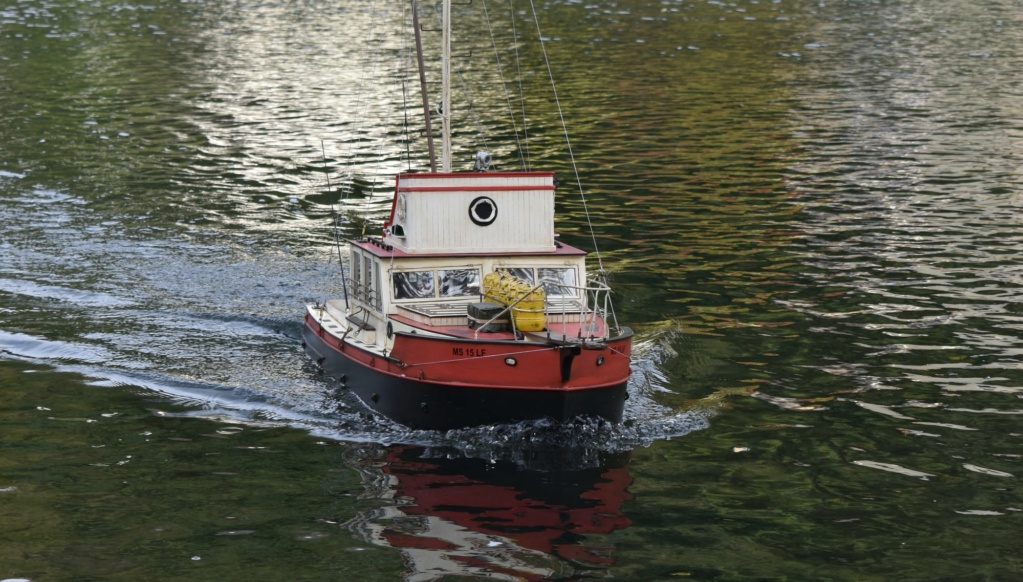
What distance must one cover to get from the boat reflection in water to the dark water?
6 centimetres

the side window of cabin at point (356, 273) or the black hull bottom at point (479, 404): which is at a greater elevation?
the side window of cabin at point (356, 273)

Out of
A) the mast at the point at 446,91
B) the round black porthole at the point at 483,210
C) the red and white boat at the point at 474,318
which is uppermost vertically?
the mast at the point at 446,91

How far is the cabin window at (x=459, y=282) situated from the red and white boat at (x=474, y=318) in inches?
0.7

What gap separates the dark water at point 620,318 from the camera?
59.0 feet

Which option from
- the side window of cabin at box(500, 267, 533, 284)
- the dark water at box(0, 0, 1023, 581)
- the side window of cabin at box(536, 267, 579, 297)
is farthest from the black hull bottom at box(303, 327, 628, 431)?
the side window of cabin at box(500, 267, 533, 284)

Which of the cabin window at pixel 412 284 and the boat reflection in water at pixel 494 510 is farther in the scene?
the cabin window at pixel 412 284

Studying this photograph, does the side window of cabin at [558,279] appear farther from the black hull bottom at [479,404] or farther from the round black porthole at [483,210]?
the black hull bottom at [479,404]

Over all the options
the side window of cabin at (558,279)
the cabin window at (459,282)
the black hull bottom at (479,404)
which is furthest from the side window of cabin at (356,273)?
the side window of cabin at (558,279)

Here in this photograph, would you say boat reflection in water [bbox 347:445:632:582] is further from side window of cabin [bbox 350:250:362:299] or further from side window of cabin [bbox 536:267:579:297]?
side window of cabin [bbox 350:250:362:299]

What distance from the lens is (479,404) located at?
2153 cm

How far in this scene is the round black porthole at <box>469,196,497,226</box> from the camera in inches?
952

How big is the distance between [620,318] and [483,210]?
21.1 ft

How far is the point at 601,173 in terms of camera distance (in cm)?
4525

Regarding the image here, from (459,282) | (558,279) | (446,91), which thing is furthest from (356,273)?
(558,279)
